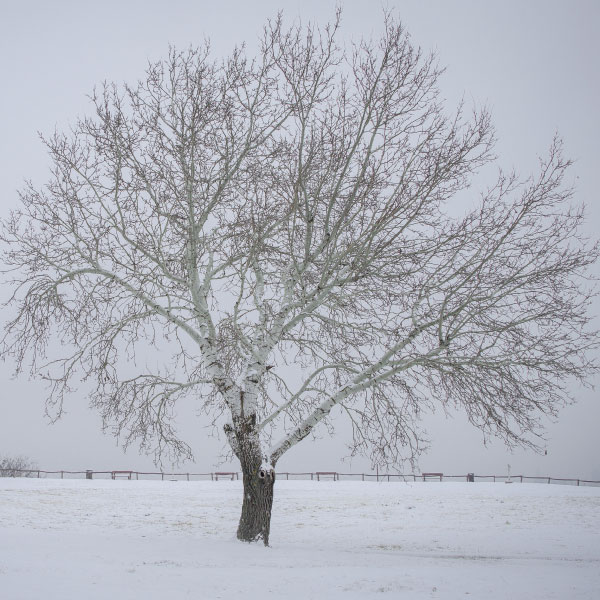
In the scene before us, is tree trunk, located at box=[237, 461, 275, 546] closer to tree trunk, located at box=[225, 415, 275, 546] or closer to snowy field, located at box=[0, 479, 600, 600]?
tree trunk, located at box=[225, 415, 275, 546]

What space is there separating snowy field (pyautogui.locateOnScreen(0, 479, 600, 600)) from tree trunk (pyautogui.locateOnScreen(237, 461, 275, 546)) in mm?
377

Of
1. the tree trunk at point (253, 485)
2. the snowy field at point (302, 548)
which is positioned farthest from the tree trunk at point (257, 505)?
the snowy field at point (302, 548)

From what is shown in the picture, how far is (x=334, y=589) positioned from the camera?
7.52 meters

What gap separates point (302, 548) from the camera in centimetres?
1229

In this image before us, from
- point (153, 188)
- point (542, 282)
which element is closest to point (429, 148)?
point (542, 282)

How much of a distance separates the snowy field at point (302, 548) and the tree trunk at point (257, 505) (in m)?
0.38

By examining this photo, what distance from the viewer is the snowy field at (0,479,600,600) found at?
7418 mm

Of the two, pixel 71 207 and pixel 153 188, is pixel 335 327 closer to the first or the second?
pixel 153 188

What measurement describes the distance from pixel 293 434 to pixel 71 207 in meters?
6.51

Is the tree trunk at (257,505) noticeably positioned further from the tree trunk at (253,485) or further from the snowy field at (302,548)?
the snowy field at (302,548)

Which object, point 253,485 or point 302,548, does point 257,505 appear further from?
point 302,548

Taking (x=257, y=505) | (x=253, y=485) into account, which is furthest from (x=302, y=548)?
(x=253, y=485)

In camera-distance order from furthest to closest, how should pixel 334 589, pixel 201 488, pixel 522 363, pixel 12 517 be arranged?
pixel 201 488
pixel 12 517
pixel 522 363
pixel 334 589

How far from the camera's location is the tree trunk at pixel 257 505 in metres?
12.0
